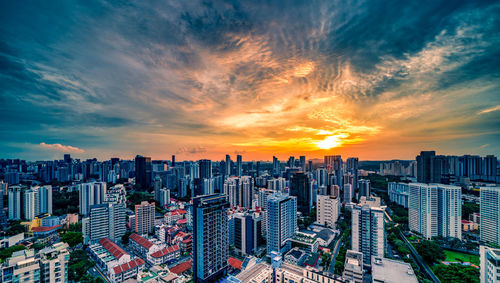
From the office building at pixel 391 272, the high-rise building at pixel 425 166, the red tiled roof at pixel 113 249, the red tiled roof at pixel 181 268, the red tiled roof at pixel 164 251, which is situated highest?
the high-rise building at pixel 425 166

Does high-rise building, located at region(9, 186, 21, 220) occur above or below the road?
above

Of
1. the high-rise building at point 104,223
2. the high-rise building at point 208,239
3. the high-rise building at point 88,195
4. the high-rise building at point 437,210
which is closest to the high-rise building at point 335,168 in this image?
the high-rise building at point 437,210

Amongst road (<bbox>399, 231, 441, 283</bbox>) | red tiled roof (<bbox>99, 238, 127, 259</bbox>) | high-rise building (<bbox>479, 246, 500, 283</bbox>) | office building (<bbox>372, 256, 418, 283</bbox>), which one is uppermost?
high-rise building (<bbox>479, 246, 500, 283</bbox>)

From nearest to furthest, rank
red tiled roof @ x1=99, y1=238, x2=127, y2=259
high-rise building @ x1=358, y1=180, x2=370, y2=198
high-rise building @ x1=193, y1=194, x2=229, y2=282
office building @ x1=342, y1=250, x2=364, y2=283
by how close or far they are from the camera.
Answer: office building @ x1=342, y1=250, x2=364, y2=283 < high-rise building @ x1=193, y1=194, x2=229, y2=282 < red tiled roof @ x1=99, y1=238, x2=127, y2=259 < high-rise building @ x1=358, y1=180, x2=370, y2=198

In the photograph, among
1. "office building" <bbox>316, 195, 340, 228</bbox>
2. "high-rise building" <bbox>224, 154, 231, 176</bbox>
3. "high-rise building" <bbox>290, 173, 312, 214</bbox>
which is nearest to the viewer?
"office building" <bbox>316, 195, 340, 228</bbox>

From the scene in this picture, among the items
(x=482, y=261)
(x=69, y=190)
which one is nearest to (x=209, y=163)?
(x=69, y=190)

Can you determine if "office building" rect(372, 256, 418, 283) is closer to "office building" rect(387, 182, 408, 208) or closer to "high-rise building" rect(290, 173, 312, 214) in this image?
"high-rise building" rect(290, 173, 312, 214)

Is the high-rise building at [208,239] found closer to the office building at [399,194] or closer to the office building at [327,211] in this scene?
the office building at [327,211]

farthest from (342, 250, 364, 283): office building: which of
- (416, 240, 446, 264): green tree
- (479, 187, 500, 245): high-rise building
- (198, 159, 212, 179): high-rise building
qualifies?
(198, 159, 212, 179): high-rise building
